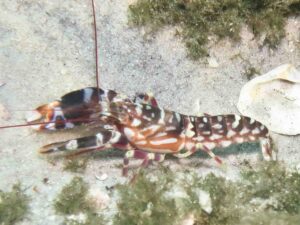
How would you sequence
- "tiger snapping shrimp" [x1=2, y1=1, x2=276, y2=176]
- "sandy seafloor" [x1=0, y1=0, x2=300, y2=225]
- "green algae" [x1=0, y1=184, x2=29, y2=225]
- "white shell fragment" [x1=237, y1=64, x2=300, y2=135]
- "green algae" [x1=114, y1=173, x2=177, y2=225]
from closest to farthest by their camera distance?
"green algae" [x1=0, y1=184, x2=29, y2=225]
"green algae" [x1=114, y1=173, x2=177, y2=225]
"tiger snapping shrimp" [x1=2, y1=1, x2=276, y2=176]
"sandy seafloor" [x1=0, y1=0, x2=300, y2=225]
"white shell fragment" [x1=237, y1=64, x2=300, y2=135]

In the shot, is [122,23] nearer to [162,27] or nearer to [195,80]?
[162,27]

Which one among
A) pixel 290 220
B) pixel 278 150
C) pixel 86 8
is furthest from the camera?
pixel 86 8

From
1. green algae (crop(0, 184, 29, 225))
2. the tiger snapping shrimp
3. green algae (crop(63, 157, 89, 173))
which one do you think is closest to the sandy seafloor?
green algae (crop(63, 157, 89, 173))

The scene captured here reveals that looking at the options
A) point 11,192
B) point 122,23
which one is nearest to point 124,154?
Result: point 11,192

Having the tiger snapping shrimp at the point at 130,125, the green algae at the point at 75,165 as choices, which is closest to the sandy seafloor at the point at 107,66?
the green algae at the point at 75,165

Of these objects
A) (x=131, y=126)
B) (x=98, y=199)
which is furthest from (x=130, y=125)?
(x=98, y=199)

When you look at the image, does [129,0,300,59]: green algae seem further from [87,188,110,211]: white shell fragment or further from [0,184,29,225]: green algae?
[0,184,29,225]: green algae
